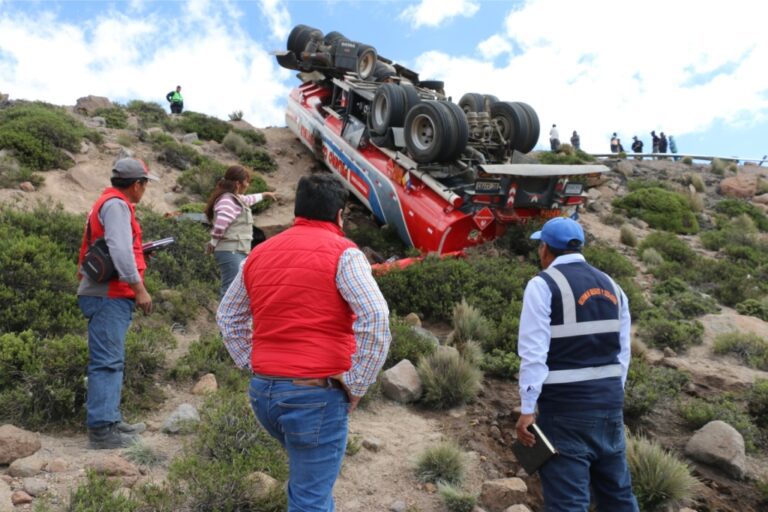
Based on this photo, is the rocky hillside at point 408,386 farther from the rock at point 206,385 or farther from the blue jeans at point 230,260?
the blue jeans at point 230,260

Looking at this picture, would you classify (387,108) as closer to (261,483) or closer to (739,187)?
(261,483)

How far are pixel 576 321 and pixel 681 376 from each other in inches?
154

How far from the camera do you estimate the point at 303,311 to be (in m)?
2.50

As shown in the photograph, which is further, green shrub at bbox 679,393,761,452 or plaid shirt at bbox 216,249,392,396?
green shrub at bbox 679,393,761,452

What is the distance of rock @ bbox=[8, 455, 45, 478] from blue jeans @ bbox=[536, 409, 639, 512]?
275 cm

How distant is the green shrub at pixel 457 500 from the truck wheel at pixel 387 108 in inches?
260

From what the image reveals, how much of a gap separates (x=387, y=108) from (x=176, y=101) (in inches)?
549

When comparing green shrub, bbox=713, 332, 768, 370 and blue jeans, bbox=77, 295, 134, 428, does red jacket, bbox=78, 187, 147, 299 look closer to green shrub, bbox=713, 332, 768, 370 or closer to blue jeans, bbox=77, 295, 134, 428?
blue jeans, bbox=77, 295, 134, 428

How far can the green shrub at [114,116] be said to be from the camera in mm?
15711

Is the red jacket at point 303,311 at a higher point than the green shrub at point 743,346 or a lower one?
higher

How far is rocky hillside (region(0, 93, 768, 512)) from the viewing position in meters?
3.80

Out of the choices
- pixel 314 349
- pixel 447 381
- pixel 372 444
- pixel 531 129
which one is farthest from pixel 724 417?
pixel 531 129

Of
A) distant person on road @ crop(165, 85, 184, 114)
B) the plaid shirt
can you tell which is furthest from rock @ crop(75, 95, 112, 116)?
the plaid shirt

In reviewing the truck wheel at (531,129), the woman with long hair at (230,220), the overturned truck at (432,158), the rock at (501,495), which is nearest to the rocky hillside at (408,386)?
the rock at (501,495)
